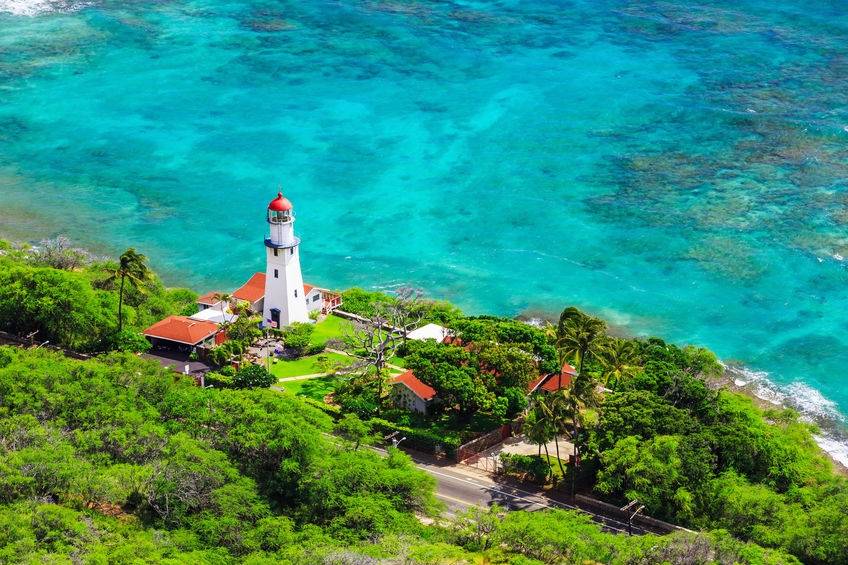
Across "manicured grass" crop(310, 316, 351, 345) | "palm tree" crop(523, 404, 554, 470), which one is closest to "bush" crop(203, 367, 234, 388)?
"manicured grass" crop(310, 316, 351, 345)

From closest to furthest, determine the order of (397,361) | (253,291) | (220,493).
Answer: (220,493) → (397,361) → (253,291)

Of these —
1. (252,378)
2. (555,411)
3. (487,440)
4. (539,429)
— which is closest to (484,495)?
(539,429)

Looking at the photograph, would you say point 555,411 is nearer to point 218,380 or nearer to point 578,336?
point 578,336

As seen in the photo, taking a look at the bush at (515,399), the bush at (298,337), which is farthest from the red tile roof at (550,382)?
the bush at (298,337)

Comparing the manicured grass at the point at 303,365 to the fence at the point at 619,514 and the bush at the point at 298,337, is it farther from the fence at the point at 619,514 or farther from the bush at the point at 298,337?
the fence at the point at 619,514

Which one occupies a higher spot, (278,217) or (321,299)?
(278,217)

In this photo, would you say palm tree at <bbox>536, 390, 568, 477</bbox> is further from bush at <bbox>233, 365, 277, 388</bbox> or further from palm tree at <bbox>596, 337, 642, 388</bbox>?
bush at <bbox>233, 365, 277, 388</bbox>
